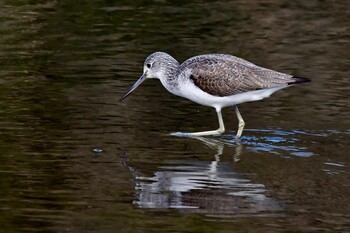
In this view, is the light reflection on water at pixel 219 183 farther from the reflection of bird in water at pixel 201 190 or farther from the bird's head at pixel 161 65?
the bird's head at pixel 161 65

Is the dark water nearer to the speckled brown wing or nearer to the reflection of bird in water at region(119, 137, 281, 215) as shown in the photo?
the reflection of bird in water at region(119, 137, 281, 215)

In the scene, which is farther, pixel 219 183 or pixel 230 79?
pixel 230 79

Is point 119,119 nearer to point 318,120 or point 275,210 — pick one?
point 318,120

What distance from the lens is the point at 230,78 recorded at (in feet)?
38.5

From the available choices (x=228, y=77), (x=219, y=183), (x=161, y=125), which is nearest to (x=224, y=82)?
(x=228, y=77)

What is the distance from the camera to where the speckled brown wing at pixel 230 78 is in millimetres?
11641

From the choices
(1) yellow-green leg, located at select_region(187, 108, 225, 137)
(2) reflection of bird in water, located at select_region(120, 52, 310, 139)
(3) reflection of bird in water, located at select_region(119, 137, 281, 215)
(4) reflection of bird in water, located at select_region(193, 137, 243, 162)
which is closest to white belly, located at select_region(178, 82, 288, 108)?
(2) reflection of bird in water, located at select_region(120, 52, 310, 139)

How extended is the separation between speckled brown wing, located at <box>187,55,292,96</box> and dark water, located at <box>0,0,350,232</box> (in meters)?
0.59

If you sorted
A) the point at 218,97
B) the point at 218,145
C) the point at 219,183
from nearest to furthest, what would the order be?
1. the point at 219,183
2. the point at 218,145
3. the point at 218,97

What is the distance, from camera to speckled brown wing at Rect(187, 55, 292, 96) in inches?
458

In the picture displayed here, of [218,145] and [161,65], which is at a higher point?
[161,65]

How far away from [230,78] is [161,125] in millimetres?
1039

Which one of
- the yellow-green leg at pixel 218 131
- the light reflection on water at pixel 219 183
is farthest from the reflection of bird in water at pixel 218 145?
the yellow-green leg at pixel 218 131

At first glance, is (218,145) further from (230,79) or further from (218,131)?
(230,79)
